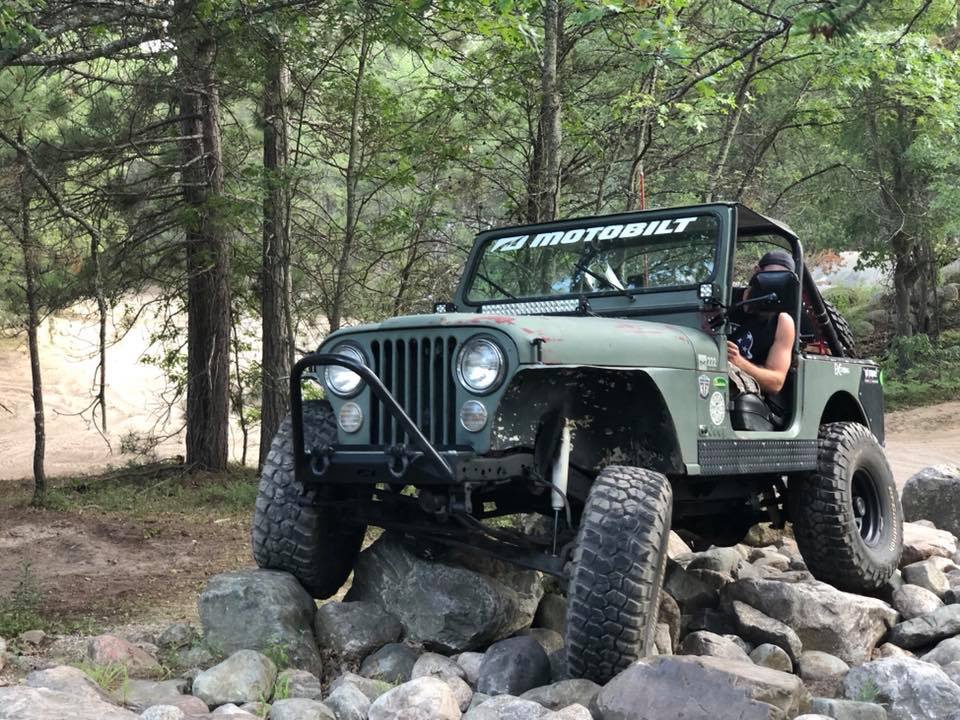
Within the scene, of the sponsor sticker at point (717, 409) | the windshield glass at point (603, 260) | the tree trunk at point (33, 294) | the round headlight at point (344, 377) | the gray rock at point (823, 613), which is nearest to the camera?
the round headlight at point (344, 377)

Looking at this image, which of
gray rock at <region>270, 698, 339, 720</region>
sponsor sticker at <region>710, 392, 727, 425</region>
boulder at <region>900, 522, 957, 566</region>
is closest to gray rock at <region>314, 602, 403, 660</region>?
gray rock at <region>270, 698, 339, 720</region>

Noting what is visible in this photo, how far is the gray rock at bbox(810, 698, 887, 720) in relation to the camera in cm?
442

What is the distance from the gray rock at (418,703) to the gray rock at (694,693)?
58cm

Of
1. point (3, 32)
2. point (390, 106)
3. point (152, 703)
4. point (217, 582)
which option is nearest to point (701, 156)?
point (390, 106)

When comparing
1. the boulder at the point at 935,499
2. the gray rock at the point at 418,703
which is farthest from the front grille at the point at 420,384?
the boulder at the point at 935,499

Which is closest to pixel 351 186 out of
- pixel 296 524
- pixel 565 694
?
pixel 296 524

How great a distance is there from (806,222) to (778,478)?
607 inches

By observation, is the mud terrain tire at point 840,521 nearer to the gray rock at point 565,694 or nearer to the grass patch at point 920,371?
the gray rock at point 565,694

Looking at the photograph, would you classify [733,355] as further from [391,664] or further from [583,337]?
[391,664]

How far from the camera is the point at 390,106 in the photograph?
430 inches

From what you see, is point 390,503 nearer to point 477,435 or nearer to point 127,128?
point 477,435

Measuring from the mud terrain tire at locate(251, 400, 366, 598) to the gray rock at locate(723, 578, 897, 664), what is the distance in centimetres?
215

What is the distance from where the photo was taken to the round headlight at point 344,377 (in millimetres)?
4707

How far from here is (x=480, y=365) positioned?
439 cm
